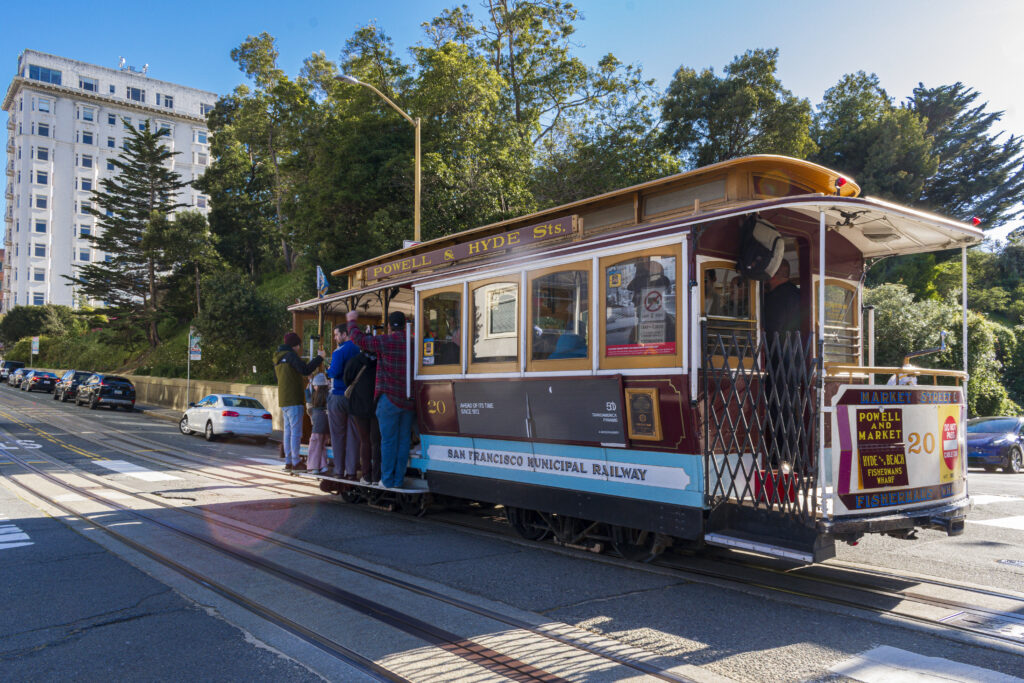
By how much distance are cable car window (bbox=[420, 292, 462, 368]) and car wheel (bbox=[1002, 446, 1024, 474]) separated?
49.0ft

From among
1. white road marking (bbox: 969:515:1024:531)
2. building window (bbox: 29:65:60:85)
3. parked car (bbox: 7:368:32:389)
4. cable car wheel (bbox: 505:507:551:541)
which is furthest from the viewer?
building window (bbox: 29:65:60:85)

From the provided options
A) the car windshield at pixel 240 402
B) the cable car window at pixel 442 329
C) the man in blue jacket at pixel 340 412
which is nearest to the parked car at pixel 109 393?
the car windshield at pixel 240 402

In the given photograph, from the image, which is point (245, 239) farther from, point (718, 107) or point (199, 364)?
point (718, 107)

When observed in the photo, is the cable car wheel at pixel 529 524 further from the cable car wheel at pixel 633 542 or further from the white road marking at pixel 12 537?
the white road marking at pixel 12 537

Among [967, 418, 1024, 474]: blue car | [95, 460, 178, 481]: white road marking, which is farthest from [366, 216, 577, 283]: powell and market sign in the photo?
[967, 418, 1024, 474]: blue car

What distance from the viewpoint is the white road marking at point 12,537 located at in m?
7.35

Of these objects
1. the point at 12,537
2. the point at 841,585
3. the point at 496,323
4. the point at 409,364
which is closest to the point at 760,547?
the point at 841,585

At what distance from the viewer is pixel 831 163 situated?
39.8 meters

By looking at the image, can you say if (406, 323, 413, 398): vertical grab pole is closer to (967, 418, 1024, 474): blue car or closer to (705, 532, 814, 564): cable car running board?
(705, 532, 814, 564): cable car running board

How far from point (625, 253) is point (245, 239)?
148 feet

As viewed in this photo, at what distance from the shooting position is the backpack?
633 cm

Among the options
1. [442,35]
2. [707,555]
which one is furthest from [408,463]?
[442,35]

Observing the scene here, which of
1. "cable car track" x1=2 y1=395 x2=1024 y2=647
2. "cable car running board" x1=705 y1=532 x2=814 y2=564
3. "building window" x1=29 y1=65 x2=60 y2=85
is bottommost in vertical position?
"cable car track" x1=2 y1=395 x2=1024 y2=647

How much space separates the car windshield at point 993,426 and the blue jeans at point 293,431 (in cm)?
1557
